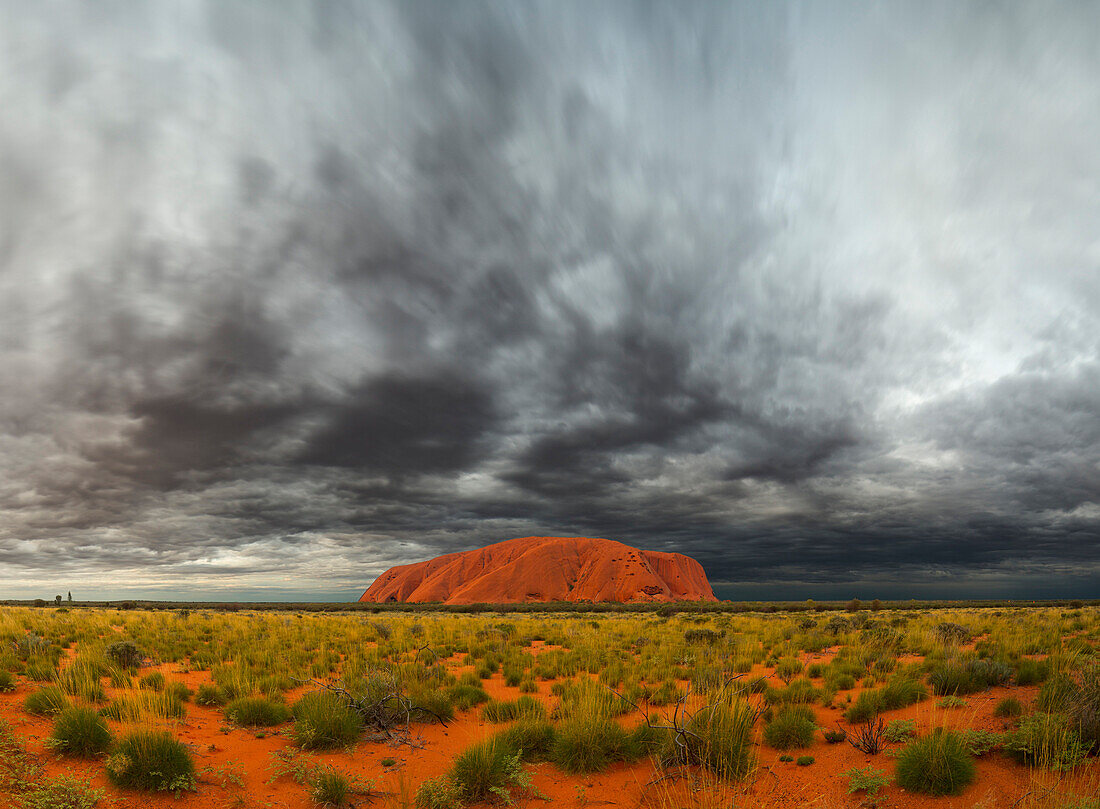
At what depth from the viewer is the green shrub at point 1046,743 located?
5.97 metres

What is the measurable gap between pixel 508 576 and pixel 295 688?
12249 centimetres

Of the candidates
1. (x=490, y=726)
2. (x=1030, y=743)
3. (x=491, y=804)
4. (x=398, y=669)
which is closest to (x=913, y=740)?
(x=1030, y=743)

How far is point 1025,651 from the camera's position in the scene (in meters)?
13.1

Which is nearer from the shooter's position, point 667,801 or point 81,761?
point 667,801

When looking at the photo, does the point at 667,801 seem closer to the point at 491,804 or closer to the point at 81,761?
the point at 491,804

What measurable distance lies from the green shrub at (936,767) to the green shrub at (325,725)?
803cm

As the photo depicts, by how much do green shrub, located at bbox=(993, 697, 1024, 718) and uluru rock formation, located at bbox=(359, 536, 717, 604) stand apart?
113578 millimetres

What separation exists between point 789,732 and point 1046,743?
3188 mm

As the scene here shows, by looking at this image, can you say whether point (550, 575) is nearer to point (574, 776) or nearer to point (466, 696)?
point (466, 696)

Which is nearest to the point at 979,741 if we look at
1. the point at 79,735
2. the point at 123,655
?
the point at 79,735

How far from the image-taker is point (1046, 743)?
6.04m

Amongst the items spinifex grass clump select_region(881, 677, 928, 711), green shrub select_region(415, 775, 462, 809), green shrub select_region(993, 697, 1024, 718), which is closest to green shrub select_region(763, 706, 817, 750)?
spinifex grass clump select_region(881, 677, 928, 711)

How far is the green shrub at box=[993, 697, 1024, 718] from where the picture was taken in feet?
26.1

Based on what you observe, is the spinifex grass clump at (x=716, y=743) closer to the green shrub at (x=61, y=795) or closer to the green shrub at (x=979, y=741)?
the green shrub at (x=979, y=741)
